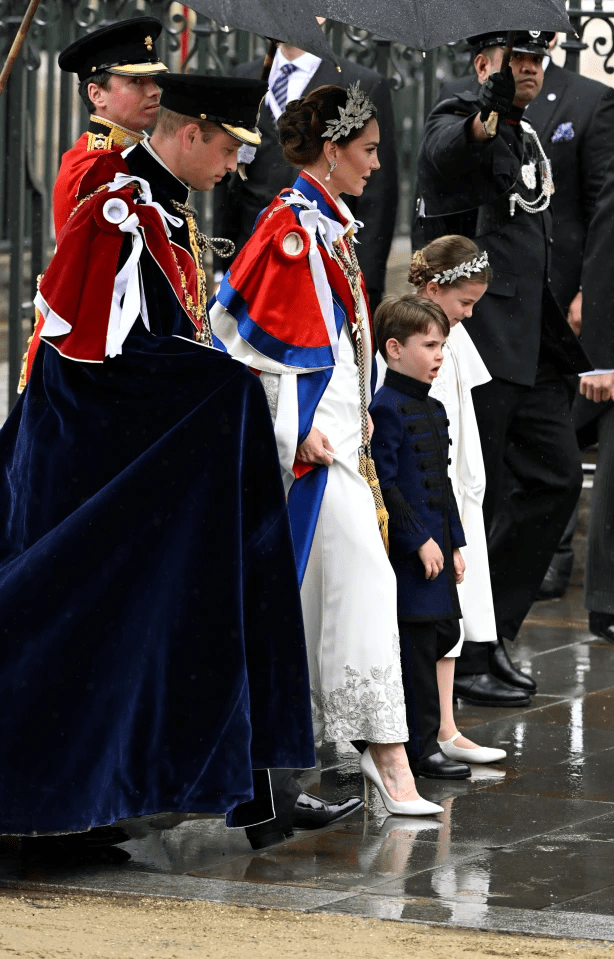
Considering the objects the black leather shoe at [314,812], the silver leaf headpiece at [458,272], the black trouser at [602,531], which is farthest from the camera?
the black trouser at [602,531]

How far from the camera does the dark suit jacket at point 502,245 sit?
266 inches

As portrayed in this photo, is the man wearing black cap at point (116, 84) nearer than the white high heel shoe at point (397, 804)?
No

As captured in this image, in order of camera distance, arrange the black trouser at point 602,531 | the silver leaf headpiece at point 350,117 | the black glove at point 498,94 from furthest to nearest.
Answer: the black trouser at point 602,531 → the black glove at point 498,94 → the silver leaf headpiece at point 350,117

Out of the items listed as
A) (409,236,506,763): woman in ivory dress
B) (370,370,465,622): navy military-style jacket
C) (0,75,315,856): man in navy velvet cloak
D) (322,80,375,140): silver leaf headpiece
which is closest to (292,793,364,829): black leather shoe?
(0,75,315,856): man in navy velvet cloak

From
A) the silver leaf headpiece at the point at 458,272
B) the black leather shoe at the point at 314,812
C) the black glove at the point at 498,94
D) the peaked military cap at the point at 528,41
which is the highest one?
the peaked military cap at the point at 528,41

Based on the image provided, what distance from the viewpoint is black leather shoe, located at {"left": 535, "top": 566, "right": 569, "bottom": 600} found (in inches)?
354

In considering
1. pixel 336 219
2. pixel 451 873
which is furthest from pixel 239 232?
pixel 451 873

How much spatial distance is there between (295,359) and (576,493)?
2166 mm

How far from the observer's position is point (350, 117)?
540 centimetres

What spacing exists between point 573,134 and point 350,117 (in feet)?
8.63

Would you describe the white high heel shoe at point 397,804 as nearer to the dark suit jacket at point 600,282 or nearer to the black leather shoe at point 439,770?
the black leather shoe at point 439,770

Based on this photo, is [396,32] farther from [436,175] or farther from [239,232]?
[239,232]

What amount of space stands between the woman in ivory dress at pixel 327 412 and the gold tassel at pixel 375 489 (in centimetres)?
4

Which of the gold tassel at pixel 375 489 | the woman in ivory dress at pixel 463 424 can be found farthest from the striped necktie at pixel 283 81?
the gold tassel at pixel 375 489
